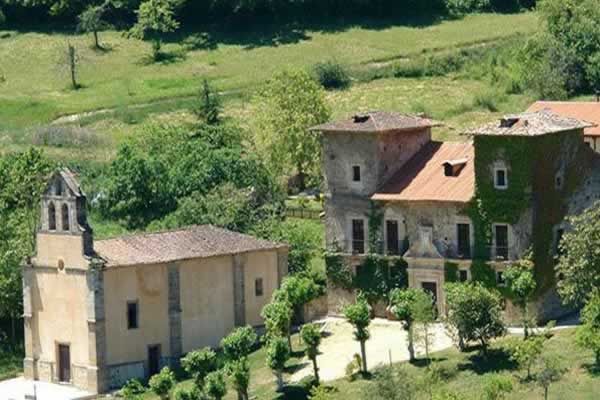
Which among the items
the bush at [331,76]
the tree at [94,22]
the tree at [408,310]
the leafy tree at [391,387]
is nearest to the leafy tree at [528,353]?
the leafy tree at [391,387]

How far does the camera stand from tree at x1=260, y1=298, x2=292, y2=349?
106 m

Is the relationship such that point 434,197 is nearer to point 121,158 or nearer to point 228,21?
point 121,158

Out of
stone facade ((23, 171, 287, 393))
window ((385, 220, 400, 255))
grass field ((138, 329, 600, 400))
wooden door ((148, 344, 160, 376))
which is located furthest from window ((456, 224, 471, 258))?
wooden door ((148, 344, 160, 376))

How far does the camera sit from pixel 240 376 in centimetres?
10112

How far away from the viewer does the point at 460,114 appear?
143m

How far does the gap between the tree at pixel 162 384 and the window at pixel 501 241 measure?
1401 cm

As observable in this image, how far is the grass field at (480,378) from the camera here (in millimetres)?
97375

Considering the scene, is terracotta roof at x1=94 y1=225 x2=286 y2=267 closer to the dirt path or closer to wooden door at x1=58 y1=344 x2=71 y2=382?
wooden door at x1=58 y1=344 x2=71 y2=382

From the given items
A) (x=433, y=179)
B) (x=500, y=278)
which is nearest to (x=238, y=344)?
(x=500, y=278)

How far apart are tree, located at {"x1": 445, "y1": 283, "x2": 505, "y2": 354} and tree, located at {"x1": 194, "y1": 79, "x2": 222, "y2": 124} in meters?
42.8

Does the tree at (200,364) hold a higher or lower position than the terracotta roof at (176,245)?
lower

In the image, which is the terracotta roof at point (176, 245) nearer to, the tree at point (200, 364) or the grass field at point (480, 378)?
the tree at point (200, 364)

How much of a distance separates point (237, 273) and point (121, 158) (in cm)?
1911

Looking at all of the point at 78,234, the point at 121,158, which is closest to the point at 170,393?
the point at 78,234
